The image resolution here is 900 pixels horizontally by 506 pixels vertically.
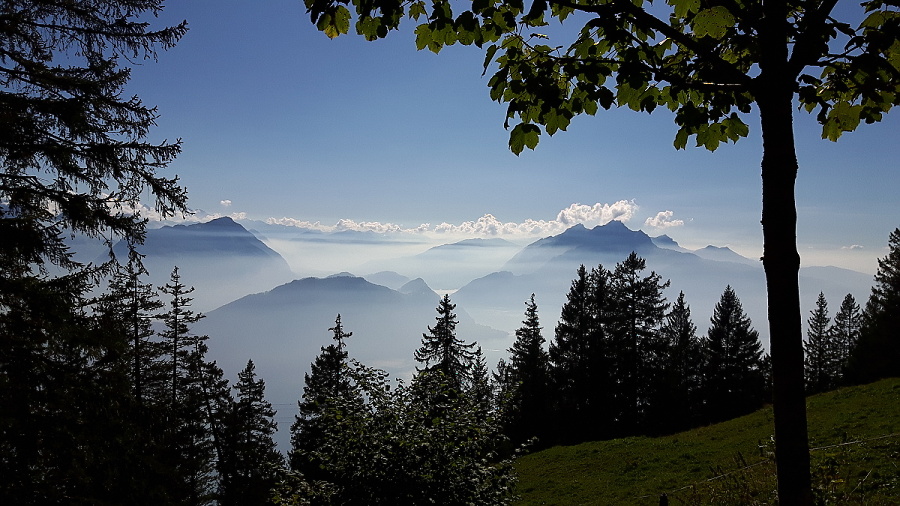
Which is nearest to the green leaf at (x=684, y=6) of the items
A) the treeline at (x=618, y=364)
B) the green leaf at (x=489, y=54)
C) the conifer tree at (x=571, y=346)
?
the green leaf at (x=489, y=54)

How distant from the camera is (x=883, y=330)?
36.2 metres

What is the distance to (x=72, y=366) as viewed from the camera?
10.1 metres

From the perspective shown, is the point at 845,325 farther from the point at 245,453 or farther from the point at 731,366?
the point at 245,453

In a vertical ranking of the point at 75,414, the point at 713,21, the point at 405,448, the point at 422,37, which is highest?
the point at 422,37

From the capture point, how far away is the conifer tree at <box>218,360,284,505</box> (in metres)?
27.8

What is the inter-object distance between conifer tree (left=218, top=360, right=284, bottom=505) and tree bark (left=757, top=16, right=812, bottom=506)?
996 inches

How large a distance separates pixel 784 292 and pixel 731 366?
1938 inches

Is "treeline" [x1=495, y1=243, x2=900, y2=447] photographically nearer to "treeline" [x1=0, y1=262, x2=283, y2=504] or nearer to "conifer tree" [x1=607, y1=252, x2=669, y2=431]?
"conifer tree" [x1=607, y1=252, x2=669, y2=431]

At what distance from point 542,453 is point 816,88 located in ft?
82.0

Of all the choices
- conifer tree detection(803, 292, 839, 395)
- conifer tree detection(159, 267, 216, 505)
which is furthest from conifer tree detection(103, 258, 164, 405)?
conifer tree detection(803, 292, 839, 395)

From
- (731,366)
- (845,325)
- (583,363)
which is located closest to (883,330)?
(731,366)

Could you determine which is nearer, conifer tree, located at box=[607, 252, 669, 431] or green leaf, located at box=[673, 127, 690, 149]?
green leaf, located at box=[673, 127, 690, 149]

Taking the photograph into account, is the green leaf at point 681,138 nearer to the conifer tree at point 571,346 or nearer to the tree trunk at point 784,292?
the tree trunk at point 784,292

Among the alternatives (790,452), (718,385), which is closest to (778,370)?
(790,452)
